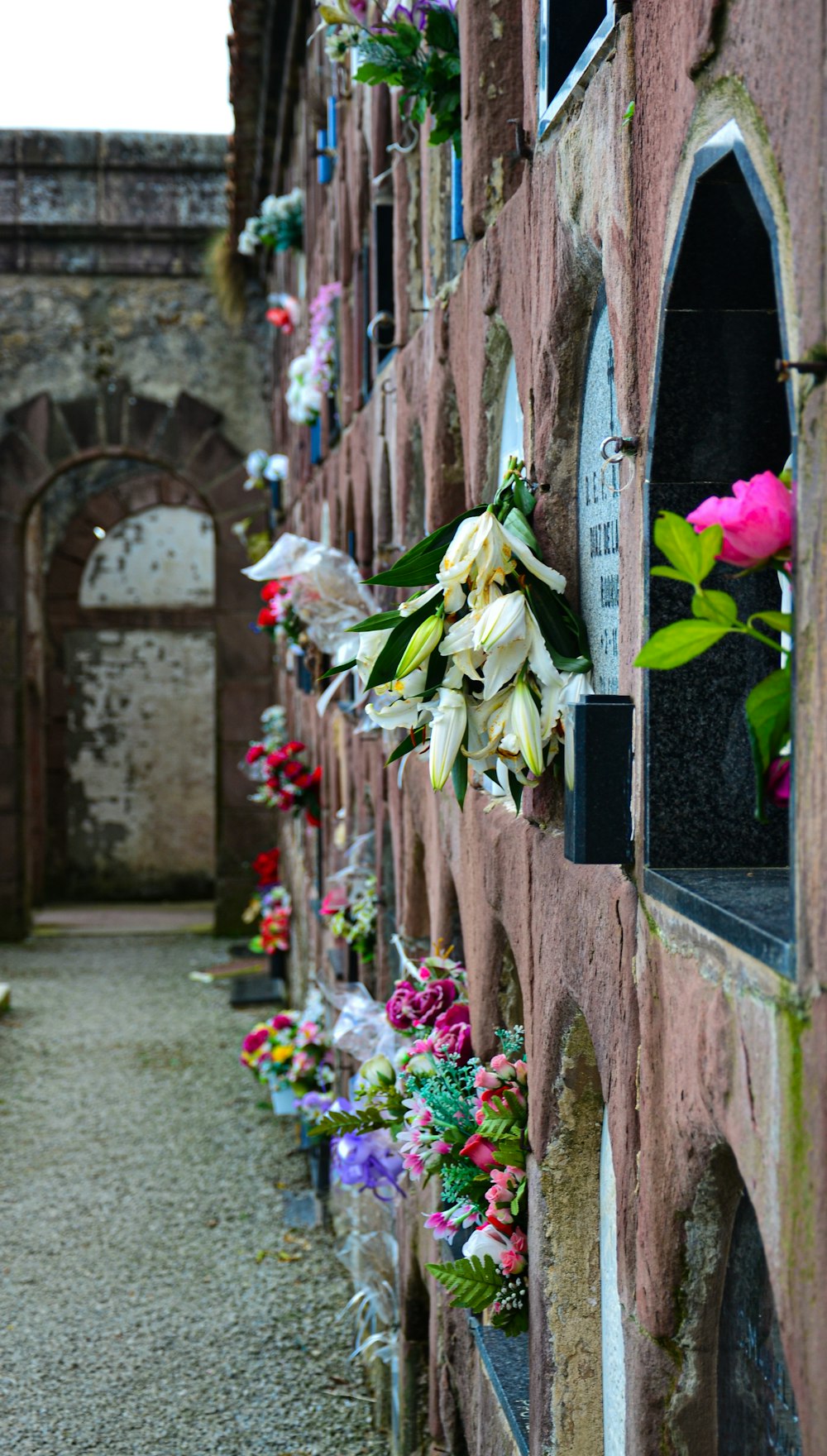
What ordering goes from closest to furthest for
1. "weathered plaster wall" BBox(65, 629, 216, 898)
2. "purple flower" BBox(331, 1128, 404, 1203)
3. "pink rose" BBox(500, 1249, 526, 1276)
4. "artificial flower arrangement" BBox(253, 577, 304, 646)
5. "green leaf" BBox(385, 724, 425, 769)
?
"green leaf" BBox(385, 724, 425, 769) → "pink rose" BBox(500, 1249, 526, 1276) → "purple flower" BBox(331, 1128, 404, 1203) → "artificial flower arrangement" BBox(253, 577, 304, 646) → "weathered plaster wall" BBox(65, 629, 216, 898)

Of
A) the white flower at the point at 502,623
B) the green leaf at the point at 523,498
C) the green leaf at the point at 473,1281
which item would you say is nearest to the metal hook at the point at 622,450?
the white flower at the point at 502,623

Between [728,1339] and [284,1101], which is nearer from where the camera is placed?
[728,1339]

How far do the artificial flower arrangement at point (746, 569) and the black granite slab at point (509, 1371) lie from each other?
41.4 inches

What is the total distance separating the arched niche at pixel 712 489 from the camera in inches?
37.4

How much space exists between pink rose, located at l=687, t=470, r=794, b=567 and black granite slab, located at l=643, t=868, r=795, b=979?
18 centimetres

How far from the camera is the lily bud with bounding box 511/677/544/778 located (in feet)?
3.91

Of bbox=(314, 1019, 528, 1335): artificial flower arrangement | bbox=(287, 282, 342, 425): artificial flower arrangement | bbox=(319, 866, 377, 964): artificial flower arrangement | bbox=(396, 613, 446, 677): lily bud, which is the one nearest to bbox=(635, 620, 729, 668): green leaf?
bbox=(396, 613, 446, 677): lily bud

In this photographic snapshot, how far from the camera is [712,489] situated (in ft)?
3.30

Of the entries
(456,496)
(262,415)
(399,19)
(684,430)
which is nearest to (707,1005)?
(684,430)

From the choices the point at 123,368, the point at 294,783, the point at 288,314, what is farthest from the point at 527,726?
the point at 123,368

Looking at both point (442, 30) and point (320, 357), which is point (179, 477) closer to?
point (320, 357)

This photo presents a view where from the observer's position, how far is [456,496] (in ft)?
7.11

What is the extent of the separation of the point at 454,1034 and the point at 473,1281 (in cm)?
41

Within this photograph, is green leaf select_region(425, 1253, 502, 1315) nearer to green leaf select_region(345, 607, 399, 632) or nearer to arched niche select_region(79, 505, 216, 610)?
green leaf select_region(345, 607, 399, 632)
